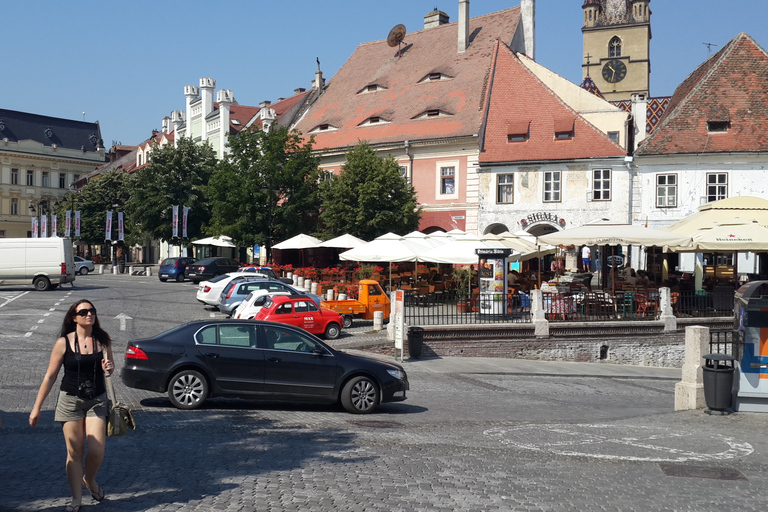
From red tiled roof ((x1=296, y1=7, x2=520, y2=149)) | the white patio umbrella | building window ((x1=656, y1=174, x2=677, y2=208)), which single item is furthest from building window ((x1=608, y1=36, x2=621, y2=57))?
the white patio umbrella

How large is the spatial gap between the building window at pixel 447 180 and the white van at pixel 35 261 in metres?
19.8

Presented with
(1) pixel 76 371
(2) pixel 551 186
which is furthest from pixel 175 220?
(1) pixel 76 371

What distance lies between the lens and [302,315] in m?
23.0

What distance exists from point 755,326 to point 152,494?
10.4 meters

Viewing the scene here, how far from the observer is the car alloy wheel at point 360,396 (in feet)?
42.7

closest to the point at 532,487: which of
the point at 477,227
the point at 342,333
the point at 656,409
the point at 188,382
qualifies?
the point at 188,382

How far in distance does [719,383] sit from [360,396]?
614 centimetres

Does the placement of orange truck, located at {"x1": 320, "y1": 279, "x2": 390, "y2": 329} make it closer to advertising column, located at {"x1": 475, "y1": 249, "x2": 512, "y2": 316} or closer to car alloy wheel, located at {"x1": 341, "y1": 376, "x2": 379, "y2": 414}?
advertising column, located at {"x1": 475, "y1": 249, "x2": 512, "y2": 316}

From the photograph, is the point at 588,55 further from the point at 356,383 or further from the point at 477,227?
the point at 356,383

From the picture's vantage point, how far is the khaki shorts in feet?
22.8

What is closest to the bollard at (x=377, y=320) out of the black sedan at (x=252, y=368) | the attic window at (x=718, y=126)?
the black sedan at (x=252, y=368)

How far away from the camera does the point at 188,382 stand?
1258 cm

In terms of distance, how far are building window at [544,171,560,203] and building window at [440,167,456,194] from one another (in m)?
5.39

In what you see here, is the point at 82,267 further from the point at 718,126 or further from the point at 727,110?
the point at 727,110
